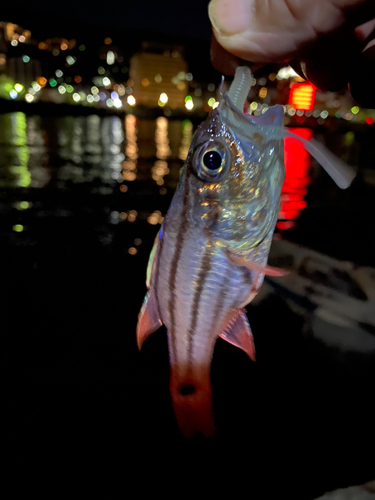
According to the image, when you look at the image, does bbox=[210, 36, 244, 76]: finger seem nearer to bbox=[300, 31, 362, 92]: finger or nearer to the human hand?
the human hand

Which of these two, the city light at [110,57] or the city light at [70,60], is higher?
the city light at [110,57]

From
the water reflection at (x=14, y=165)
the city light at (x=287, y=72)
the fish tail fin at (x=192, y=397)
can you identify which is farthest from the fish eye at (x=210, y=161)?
the water reflection at (x=14, y=165)

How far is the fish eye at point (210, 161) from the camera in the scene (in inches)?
54.8

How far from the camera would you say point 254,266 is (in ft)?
4.64

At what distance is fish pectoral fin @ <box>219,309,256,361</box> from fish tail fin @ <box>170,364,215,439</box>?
0.23 meters

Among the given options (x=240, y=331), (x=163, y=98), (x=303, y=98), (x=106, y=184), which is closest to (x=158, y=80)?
(x=163, y=98)

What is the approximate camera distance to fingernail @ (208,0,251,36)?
5.36 feet

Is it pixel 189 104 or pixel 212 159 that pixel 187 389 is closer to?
pixel 212 159

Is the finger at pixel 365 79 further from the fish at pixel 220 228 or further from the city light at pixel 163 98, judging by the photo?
the city light at pixel 163 98

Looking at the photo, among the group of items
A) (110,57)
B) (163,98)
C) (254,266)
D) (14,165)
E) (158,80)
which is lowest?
(14,165)

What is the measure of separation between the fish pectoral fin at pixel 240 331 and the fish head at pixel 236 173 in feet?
1.11

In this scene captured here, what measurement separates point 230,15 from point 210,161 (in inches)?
33.2

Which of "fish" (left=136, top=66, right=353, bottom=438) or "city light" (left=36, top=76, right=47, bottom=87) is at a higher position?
"city light" (left=36, top=76, right=47, bottom=87)

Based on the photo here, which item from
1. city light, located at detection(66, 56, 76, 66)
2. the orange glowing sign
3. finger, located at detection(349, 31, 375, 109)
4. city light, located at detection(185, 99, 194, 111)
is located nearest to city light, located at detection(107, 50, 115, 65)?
city light, located at detection(66, 56, 76, 66)
